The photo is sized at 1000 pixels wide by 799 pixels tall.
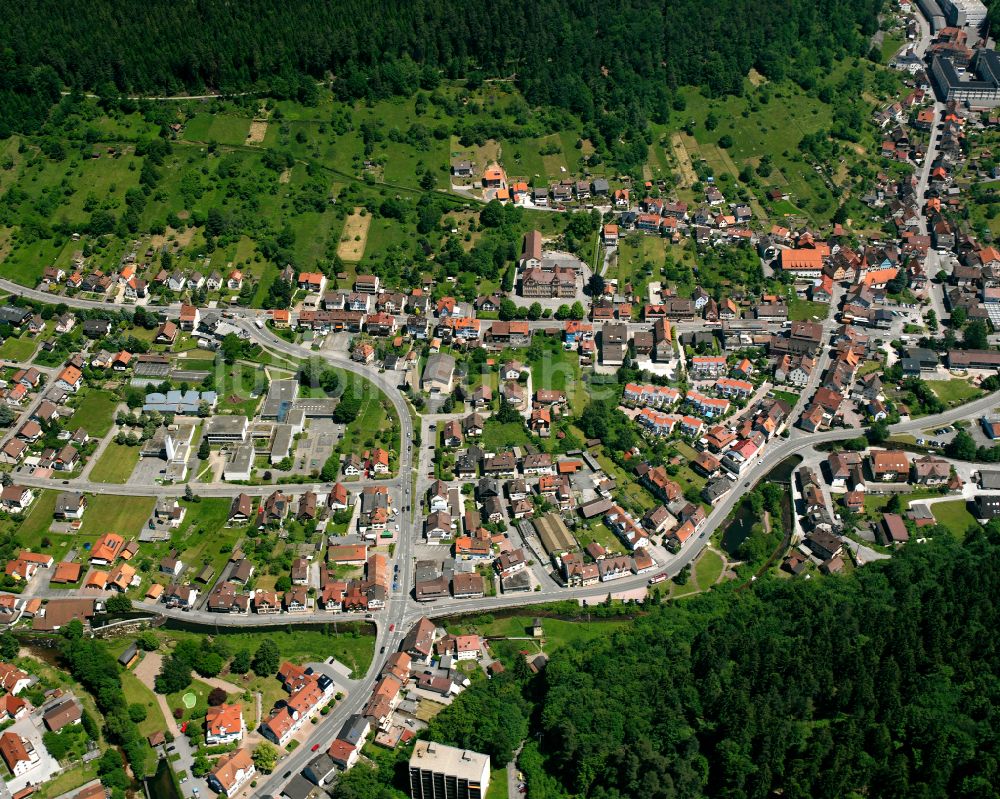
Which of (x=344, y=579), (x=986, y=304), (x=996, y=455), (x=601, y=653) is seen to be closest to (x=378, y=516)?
(x=344, y=579)

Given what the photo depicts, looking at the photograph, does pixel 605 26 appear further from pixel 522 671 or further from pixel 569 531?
pixel 522 671

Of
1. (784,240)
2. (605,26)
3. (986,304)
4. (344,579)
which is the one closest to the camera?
(344,579)

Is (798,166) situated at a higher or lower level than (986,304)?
higher

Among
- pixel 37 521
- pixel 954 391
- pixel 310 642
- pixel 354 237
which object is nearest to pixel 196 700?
pixel 310 642

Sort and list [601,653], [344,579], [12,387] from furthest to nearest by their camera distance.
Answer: [12,387] → [344,579] → [601,653]

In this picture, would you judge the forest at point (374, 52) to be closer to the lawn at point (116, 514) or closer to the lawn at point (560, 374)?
the lawn at point (560, 374)

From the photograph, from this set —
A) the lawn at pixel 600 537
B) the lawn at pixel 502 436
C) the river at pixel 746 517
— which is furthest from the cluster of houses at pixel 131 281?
the river at pixel 746 517
